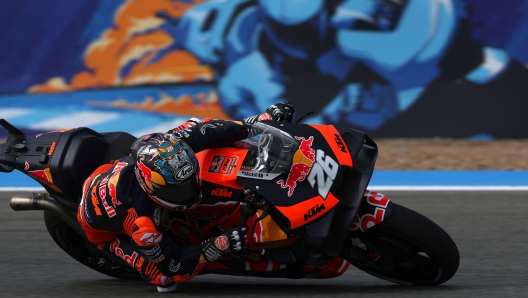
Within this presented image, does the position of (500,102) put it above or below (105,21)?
below

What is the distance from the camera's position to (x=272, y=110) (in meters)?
4.18

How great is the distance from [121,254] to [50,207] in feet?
1.61

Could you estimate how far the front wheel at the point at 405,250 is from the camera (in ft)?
12.6

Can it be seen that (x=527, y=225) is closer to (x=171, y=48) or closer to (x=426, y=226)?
(x=426, y=226)

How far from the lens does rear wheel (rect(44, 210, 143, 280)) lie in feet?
15.3

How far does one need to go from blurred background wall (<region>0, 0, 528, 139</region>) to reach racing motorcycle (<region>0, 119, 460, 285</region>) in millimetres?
5015

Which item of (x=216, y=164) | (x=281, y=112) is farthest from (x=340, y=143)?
(x=216, y=164)

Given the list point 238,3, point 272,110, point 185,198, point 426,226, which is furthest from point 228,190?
point 238,3

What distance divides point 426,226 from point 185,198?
112cm

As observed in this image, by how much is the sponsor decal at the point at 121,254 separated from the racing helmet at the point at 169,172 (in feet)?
1.45

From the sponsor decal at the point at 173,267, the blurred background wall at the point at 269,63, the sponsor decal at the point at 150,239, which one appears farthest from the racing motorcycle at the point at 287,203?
the blurred background wall at the point at 269,63

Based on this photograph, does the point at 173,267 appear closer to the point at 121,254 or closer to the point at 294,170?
the point at 121,254

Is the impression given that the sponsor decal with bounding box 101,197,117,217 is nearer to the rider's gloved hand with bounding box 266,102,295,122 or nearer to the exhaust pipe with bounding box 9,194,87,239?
the exhaust pipe with bounding box 9,194,87,239

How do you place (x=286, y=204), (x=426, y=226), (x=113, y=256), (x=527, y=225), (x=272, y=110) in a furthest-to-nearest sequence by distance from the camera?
(x=527, y=225)
(x=113, y=256)
(x=272, y=110)
(x=426, y=226)
(x=286, y=204)
